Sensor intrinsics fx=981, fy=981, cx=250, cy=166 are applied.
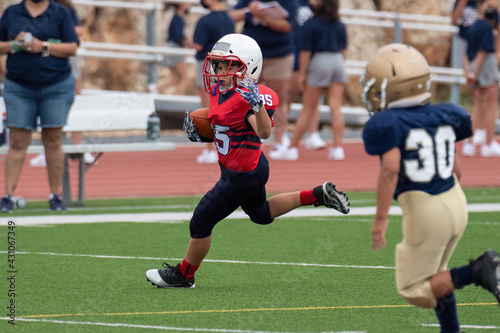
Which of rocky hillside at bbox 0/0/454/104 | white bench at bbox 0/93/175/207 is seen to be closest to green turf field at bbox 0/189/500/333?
white bench at bbox 0/93/175/207

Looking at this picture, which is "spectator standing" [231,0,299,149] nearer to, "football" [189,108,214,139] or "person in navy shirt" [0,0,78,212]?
"person in navy shirt" [0,0,78,212]

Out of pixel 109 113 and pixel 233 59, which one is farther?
pixel 109 113

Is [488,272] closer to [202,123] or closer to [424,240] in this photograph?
[424,240]

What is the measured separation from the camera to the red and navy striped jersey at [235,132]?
5.72m

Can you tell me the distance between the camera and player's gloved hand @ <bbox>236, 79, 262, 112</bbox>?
5.22 m

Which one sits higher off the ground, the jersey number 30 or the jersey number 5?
the jersey number 30

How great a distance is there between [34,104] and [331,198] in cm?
379

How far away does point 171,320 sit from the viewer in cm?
497

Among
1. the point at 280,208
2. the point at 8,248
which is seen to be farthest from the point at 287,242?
the point at 8,248

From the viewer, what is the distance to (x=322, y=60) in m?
11.9

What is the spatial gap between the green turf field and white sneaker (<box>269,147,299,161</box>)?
346 cm

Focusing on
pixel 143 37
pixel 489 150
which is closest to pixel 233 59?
pixel 489 150

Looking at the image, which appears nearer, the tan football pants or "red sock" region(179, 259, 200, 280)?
the tan football pants

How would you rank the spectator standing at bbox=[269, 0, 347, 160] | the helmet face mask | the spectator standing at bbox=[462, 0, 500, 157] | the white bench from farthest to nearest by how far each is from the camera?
1. the spectator standing at bbox=[462, 0, 500, 157]
2. the spectator standing at bbox=[269, 0, 347, 160]
3. the white bench
4. the helmet face mask
